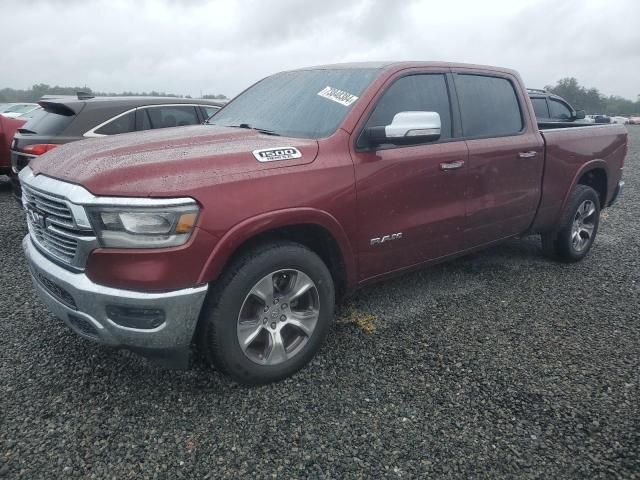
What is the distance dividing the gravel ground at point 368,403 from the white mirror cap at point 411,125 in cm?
138

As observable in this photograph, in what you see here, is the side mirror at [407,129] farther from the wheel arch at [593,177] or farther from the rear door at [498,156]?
the wheel arch at [593,177]

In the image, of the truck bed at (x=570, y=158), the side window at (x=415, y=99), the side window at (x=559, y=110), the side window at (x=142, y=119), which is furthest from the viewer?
the side window at (x=559, y=110)

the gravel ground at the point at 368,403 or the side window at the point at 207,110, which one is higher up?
the side window at the point at 207,110

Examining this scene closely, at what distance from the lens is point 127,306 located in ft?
7.12

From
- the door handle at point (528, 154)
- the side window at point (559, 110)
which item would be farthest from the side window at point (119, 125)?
the side window at point (559, 110)

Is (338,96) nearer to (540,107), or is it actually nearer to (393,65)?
(393,65)

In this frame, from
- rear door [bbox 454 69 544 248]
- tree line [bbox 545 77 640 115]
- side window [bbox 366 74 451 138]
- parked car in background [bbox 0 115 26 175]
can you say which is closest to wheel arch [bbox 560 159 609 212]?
rear door [bbox 454 69 544 248]

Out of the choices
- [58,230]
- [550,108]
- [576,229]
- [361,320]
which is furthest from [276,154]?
[550,108]

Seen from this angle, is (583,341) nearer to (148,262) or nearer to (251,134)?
(251,134)

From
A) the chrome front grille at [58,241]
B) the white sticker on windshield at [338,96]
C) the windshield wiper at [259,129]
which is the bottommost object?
the chrome front grille at [58,241]

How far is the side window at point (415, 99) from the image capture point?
3.04m

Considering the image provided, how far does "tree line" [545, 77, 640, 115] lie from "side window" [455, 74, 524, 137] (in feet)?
247

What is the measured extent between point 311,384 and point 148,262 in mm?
1168

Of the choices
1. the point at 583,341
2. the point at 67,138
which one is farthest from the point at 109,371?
the point at 67,138
